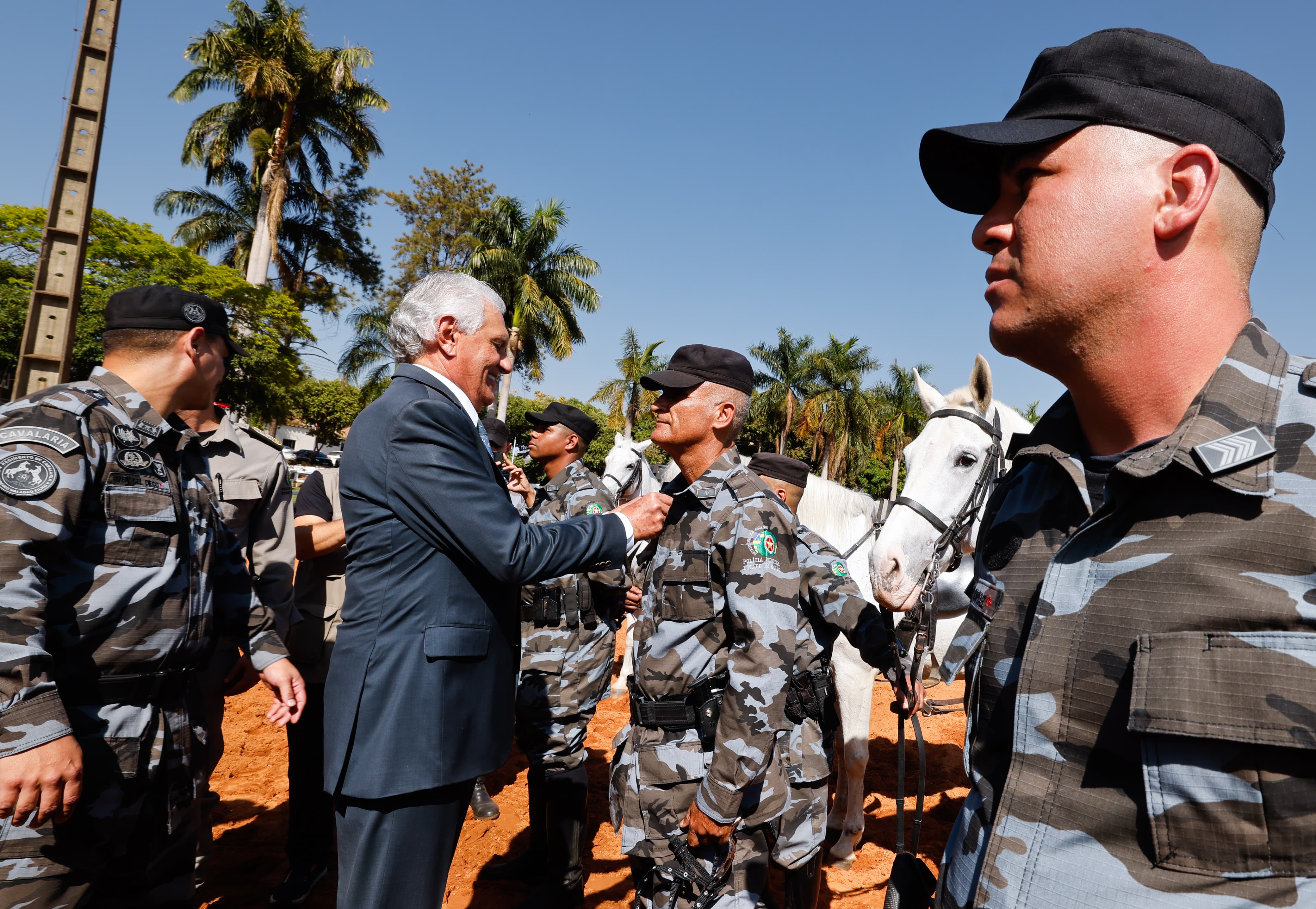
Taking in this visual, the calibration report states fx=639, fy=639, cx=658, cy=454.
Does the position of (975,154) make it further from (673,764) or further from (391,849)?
(391,849)

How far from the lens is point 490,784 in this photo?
17.9 feet

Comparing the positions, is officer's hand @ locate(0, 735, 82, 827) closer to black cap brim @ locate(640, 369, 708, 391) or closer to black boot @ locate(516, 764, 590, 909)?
black cap brim @ locate(640, 369, 708, 391)

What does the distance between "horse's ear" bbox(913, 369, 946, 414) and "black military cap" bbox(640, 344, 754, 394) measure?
5.32 feet

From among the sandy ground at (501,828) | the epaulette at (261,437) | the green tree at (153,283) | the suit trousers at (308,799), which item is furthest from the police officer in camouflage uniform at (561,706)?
the green tree at (153,283)

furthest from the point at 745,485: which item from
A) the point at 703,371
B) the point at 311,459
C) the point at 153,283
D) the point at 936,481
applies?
the point at 311,459

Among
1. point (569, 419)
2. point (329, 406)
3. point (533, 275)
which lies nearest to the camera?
point (569, 419)

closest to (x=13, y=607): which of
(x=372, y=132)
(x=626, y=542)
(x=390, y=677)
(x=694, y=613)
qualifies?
(x=390, y=677)

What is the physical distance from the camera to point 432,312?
2.54 meters

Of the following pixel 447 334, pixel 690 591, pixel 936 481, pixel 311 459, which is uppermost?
pixel 447 334

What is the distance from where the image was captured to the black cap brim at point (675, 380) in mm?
2773

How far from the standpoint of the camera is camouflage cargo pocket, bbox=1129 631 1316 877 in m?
0.79

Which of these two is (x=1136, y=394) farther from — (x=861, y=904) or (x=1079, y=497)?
(x=861, y=904)

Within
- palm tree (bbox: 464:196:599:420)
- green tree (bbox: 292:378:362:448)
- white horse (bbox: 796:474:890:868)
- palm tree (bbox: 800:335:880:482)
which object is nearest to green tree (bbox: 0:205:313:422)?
palm tree (bbox: 464:196:599:420)

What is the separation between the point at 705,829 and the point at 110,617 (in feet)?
6.80
